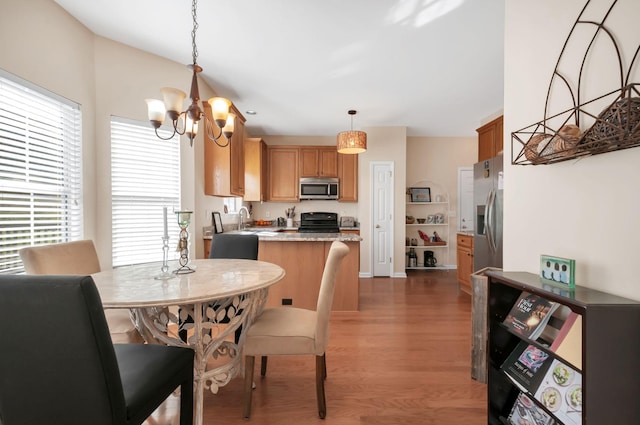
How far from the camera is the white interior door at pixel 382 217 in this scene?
16.3ft

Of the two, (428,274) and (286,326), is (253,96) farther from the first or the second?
(428,274)

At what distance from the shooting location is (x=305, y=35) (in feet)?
7.77

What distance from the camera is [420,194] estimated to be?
5.51 m

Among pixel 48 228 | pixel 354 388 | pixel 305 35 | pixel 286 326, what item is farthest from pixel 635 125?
pixel 48 228

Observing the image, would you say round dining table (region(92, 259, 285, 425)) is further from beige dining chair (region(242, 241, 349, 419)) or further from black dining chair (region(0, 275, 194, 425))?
black dining chair (region(0, 275, 194, 425))

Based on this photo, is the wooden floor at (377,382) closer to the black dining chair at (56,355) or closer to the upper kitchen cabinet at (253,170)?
the black dining chair at (56,355)

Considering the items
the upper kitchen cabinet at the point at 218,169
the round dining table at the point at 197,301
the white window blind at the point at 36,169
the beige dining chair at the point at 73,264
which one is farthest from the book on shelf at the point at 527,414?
the upper kitchen cabinet at the point at 218,169

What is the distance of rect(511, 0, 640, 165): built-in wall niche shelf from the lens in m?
0.90

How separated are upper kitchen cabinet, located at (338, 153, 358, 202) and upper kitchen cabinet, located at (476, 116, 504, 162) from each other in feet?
6.90

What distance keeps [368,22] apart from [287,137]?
3.58m

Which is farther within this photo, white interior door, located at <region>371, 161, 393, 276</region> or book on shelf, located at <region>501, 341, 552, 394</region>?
white interior door, located at <region>371, 161, 393, 276</region>

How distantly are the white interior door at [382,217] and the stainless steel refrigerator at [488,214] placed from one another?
161 centimetres

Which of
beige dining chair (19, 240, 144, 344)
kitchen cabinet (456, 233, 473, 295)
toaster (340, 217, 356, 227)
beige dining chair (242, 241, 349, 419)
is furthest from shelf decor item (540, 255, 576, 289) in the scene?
toaster (340, 217, 356, 227)

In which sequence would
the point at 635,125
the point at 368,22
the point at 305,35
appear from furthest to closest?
the point at 305,35 < the point at 368,22 < the point at 635,125
